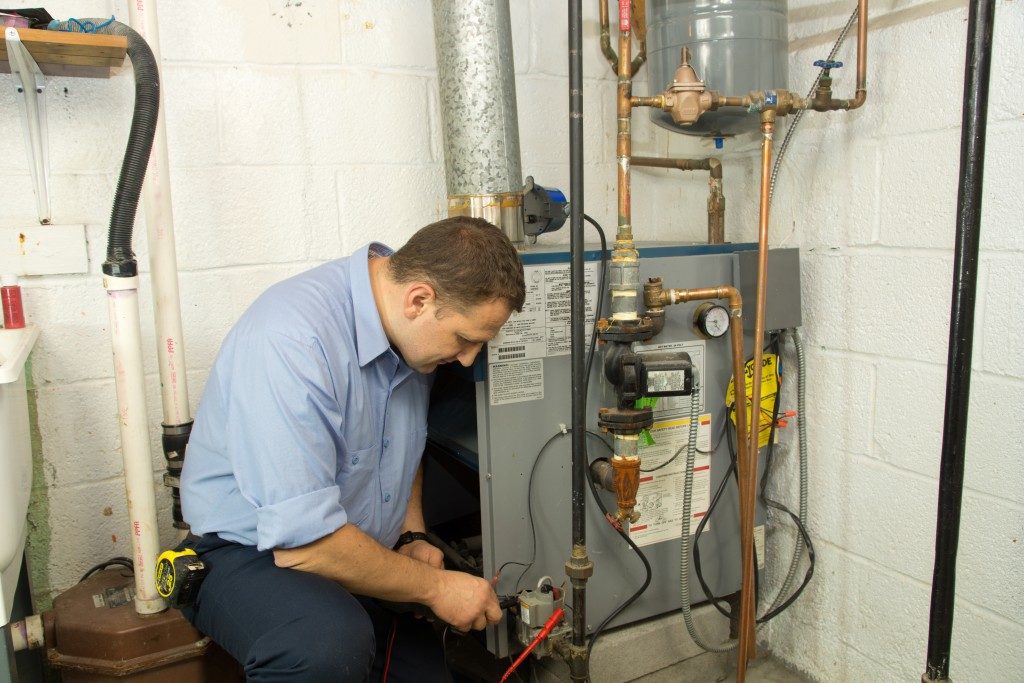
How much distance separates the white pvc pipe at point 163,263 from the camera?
51.1 inches

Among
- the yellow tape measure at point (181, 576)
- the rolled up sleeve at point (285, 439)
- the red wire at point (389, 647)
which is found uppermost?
the rolled up sleeve at point (285, 439)

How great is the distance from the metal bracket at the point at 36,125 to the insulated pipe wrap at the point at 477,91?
713 millimetres

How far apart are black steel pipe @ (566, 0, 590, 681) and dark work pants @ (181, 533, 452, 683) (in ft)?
1.21

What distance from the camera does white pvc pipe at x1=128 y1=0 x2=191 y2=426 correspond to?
4.26 feet

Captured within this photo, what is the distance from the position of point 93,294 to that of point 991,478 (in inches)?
64.6

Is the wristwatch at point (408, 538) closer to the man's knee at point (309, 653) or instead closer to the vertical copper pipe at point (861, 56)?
the man's knee at point (309, 653)

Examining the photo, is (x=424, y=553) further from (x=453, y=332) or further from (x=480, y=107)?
(x=480, y=107)

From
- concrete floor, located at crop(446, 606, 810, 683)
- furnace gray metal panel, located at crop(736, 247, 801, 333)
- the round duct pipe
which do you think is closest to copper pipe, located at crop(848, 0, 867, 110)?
the round duct pipe

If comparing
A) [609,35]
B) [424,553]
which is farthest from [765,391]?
[609,35]

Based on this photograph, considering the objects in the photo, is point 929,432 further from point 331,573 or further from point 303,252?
point 303,252

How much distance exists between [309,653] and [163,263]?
2.39 ft

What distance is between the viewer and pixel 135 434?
1.25 meters

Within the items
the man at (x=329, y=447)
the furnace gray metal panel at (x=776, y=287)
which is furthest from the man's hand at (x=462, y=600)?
the furnace gray metal panel at (x=776, y=287)

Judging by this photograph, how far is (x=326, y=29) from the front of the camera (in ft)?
4.99
